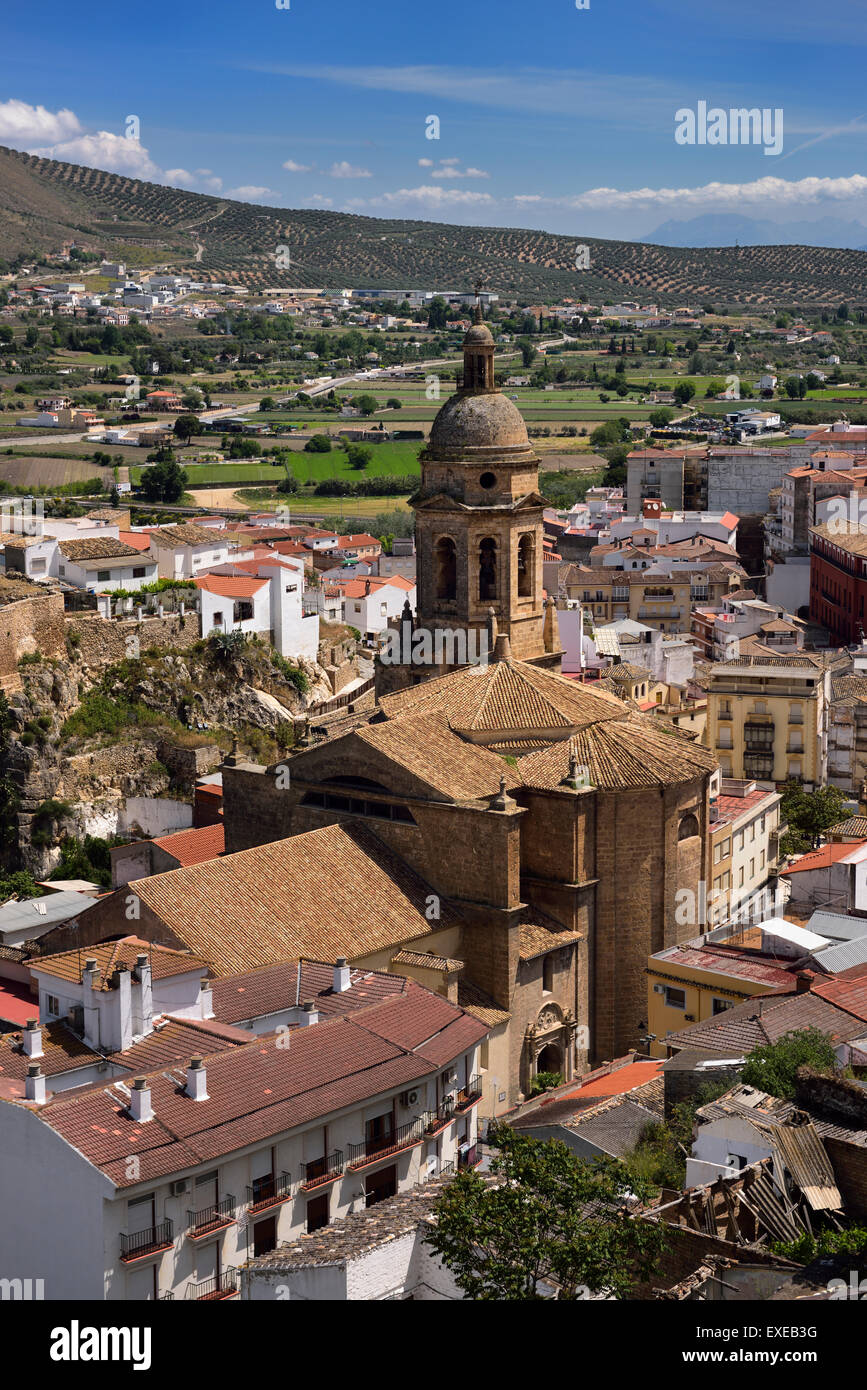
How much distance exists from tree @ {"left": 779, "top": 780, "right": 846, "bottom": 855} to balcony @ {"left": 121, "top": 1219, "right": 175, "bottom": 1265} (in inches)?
1075

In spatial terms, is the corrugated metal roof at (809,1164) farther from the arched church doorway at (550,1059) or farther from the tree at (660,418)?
the tree at (660,418)

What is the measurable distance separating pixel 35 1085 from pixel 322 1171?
11.8 ft

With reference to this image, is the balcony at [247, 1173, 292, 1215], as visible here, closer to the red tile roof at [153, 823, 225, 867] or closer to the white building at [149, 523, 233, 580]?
the red tile roof at [153, 823, 225, 867]

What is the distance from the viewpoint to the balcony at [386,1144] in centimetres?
2216

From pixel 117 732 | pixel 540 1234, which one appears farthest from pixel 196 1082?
pixel 117 732

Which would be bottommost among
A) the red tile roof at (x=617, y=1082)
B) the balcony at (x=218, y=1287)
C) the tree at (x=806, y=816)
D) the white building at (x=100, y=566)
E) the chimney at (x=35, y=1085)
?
the tree at (x=806, y=816)

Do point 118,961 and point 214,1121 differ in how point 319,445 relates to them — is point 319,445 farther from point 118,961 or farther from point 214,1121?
point 214,1121

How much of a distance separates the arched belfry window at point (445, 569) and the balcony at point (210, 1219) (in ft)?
60.9

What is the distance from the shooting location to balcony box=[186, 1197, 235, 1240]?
19.7m

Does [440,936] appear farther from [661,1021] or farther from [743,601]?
[743,601]

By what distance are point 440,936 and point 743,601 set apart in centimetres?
4209

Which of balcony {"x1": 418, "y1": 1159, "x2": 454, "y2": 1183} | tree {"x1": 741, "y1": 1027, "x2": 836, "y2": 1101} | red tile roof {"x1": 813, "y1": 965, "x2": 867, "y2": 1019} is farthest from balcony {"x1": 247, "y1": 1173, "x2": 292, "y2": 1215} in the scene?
red tile roof {"x1": 813, "y1": 965, "x2": 867, "y2": 1019}

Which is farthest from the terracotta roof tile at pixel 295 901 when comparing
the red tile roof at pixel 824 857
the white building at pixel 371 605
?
the white building at pixel 371 605
